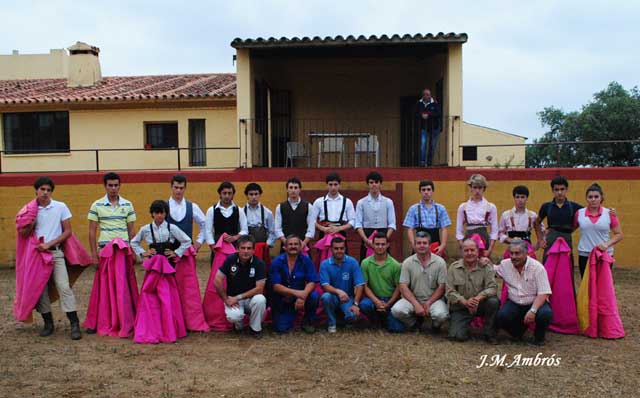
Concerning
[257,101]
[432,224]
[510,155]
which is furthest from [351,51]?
[510,155]

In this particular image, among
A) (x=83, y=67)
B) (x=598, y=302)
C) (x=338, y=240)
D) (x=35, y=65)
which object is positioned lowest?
(x=598, y=302)

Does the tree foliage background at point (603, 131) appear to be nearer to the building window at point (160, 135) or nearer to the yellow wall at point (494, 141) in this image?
the yellow wall at point (494, 141)

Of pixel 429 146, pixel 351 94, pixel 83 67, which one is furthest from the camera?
pixel 83 67

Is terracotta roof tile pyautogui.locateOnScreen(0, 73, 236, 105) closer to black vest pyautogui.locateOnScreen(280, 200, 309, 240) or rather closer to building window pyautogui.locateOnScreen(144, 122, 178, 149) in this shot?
building window pyautogui.locateOnScreen(144, 122, 178, 149)

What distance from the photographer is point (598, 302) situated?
5.96 metres

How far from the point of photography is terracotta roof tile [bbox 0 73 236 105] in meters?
15.0

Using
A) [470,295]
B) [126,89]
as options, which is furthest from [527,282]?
[126,89]

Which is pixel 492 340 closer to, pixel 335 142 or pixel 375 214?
pixel 375 214

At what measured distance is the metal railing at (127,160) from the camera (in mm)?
15297

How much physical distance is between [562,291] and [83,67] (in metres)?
15.3

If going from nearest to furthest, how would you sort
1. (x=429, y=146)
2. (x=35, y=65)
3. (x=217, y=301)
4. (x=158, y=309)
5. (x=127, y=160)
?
1. (x=158, y=309)
2. (x=217, y=301)
3. (x=429, y=146)
4. (x=127, y=160)
5. (x=35, y=65)

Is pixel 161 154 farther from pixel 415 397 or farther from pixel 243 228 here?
pixel 415 397

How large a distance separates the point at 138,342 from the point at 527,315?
3751mm

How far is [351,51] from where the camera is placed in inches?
458
